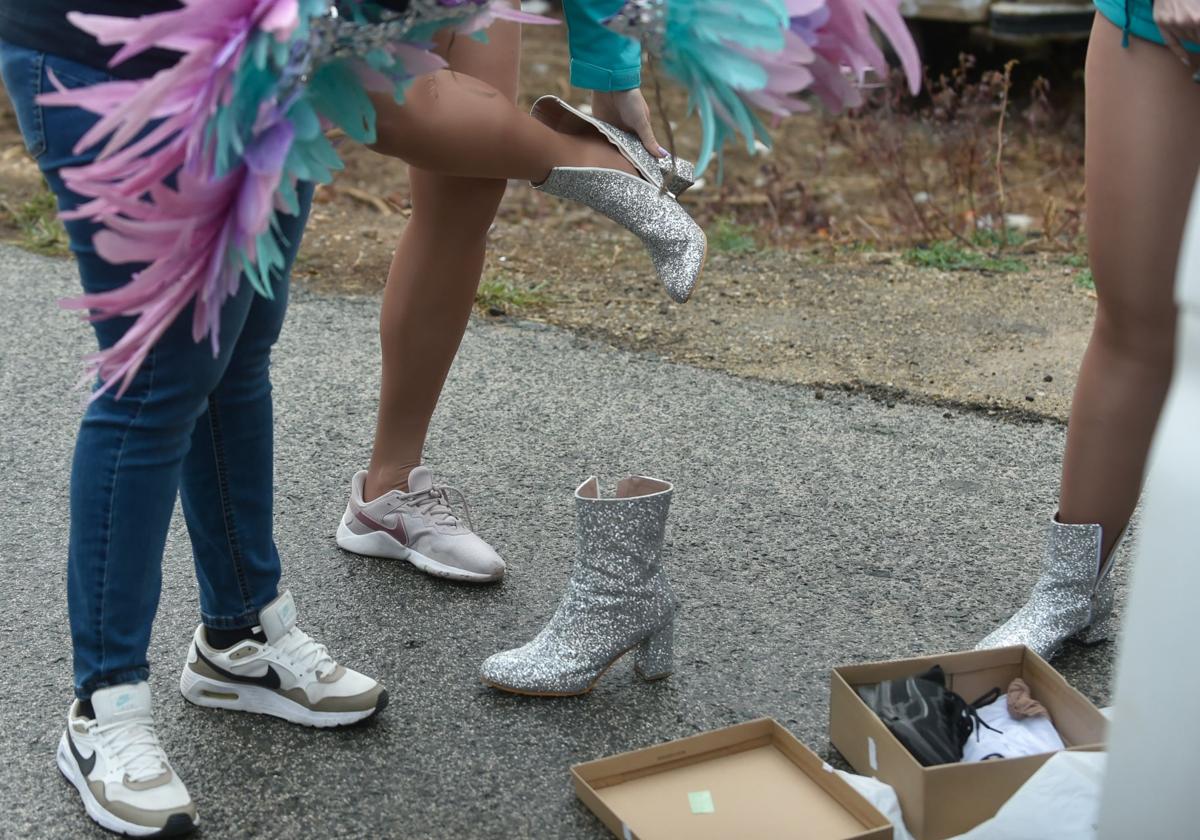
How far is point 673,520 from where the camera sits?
10.5ft

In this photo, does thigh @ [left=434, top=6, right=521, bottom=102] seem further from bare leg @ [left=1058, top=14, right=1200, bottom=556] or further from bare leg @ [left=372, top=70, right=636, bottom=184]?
bare leg @ [left=1058, top=14, right=1200, bottom=556]

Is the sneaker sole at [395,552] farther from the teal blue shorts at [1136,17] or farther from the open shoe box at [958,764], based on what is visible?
the teal blue shorts at [1136,17]

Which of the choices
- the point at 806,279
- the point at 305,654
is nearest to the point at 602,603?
the point at 305,654

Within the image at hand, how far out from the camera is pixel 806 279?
487cm

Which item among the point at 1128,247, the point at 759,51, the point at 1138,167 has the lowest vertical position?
the point at 1128,247

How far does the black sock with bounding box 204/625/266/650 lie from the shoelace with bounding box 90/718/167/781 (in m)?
0.26

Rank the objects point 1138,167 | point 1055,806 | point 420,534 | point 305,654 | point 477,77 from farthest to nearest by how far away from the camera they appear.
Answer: point 420,534 → point 477,77 → point 305,654 → point 1138,167 → point 1055,806

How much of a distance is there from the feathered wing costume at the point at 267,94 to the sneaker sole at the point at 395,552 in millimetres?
1140

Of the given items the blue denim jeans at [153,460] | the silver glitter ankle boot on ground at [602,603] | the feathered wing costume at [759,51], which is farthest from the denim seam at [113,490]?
the feathered wing costume at [759,51]

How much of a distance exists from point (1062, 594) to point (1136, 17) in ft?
3.43

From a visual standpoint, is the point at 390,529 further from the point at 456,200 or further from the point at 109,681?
the point at 109,681

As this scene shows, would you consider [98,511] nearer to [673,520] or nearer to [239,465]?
[239,465]

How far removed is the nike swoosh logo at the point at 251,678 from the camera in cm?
237

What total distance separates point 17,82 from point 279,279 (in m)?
0.44
